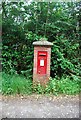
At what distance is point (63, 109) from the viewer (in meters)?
4.28

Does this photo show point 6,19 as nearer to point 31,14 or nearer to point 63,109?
A: point 31,14

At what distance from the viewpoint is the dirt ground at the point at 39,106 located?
12.9 feet

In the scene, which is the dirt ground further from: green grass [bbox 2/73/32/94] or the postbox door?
the postbox door

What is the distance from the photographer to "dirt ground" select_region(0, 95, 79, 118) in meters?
3.94

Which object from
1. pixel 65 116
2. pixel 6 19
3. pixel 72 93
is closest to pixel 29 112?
pixel 65 116

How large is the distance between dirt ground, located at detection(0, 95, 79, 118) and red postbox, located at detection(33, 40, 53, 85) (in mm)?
557

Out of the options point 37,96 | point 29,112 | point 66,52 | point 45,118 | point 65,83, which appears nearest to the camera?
point 45,118

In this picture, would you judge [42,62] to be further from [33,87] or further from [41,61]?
[33,87]

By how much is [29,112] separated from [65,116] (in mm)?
650

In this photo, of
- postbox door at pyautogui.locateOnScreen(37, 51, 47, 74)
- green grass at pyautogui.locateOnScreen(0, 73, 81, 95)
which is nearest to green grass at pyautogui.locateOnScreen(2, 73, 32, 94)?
green grass at pyautogui.locateOnScreen(0, 73, 81, 95)

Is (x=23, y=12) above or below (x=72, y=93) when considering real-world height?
above

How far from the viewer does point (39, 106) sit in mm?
4449

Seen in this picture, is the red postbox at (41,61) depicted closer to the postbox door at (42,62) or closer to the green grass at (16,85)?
the postbox door at (42,62)

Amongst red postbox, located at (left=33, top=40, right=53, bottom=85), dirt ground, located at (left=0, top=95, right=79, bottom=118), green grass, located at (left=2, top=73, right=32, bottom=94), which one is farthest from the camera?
red postbox, located at (left=33, top=40, right=53, bottom=85)
